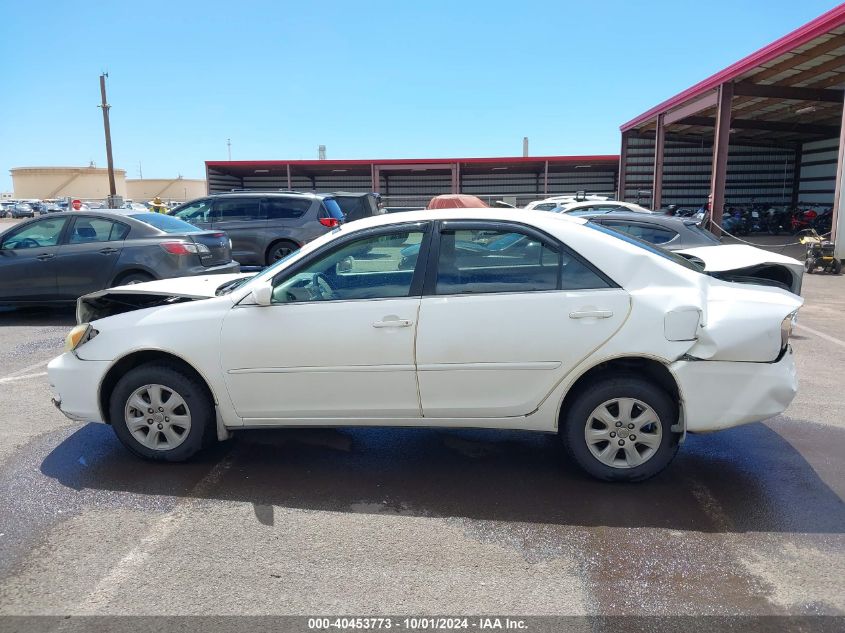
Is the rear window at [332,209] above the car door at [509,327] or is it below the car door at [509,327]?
above

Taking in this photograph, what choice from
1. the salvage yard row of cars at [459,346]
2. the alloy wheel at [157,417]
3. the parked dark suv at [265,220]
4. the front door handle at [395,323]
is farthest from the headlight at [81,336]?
the parked dark suv at [265,220]

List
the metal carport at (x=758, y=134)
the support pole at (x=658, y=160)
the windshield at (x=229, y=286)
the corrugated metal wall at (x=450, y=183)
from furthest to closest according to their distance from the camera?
1. the corrugated metal wall at (x=450, y=183)
2. the support pole at (x=658, y=160)
3. the metal carport at (x=758, y=134)
4. the windshield at (x=229, y=286)

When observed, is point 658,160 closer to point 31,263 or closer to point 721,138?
point 721,138

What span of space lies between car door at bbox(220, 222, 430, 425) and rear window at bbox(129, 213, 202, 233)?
585 cm

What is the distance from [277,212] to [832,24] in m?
11.4

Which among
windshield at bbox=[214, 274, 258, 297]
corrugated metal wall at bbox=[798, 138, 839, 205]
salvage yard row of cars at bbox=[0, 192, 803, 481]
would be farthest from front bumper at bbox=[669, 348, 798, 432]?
corrugated metal wall at bbox=[798, 138, 839, 205]

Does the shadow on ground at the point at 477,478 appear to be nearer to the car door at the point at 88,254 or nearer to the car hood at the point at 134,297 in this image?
the car hood at the point at 134,297

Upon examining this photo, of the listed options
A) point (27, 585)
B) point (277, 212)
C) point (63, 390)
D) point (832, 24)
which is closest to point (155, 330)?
point (63, 390)

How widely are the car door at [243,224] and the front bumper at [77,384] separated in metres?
8.98

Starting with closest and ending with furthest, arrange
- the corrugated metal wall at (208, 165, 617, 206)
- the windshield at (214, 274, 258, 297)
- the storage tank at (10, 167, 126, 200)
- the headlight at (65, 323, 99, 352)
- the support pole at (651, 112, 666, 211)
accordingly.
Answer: the headlight at (65, 323, 99, 352), the windshield at (214, 274, 258, 297), the support pole at (651, 112, 666, 211), the corrugated metal wall at (208, 165, 617, 206), the storage tank at (10, 167, 126, 200)

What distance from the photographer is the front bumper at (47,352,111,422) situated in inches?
166

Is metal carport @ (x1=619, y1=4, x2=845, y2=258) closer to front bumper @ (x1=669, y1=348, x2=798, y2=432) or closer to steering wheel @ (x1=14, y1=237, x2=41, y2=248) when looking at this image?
front bumper @ (x1=669, y1=348, x2=798, y2=432)

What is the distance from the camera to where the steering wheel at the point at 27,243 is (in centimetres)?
920

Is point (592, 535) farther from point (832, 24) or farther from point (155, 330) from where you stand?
point (832, 24)
